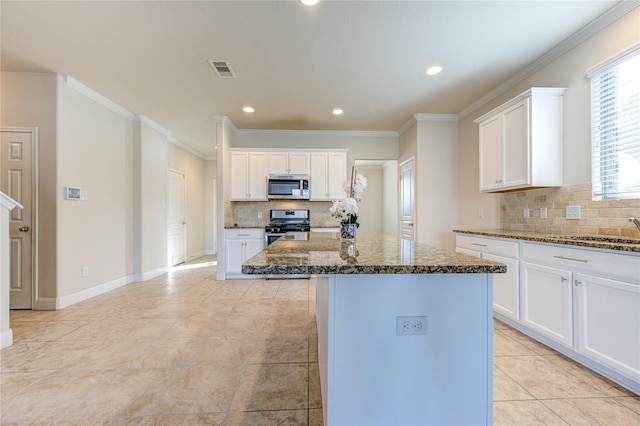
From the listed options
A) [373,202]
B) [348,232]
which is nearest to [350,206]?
[348,232]

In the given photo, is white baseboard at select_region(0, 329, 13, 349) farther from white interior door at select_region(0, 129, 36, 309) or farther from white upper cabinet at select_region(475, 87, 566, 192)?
white upper cabinet at select_region(475, 87, 566, 192)

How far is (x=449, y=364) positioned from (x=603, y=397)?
1298 millimetres

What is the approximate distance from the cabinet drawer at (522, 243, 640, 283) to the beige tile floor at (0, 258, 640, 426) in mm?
709

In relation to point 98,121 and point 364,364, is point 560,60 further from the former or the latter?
point 98,121

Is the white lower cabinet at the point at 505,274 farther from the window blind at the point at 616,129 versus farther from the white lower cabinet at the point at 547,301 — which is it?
the window blind at the point at 616,129

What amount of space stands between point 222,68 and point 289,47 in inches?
33.4

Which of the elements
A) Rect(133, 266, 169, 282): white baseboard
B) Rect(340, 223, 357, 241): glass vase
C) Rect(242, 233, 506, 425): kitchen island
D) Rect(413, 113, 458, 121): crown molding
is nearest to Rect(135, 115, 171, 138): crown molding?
Rect(133, 266, 169, 282): white baseboard

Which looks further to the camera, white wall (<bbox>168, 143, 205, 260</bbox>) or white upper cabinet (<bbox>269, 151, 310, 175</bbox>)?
white wall (<bbox>168, 143, 205, 260</bbox>)

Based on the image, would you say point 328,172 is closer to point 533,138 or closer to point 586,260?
point 533,138

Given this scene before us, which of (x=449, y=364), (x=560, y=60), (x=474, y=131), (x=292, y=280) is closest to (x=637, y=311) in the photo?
(x=449, y=364)

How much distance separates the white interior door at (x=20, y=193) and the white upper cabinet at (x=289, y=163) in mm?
2955

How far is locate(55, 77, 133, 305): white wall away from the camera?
3.13m

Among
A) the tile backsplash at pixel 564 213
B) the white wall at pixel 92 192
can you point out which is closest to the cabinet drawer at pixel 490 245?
the tile backsplash at pixel 564 213

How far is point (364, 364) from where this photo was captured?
1104 millimetres
